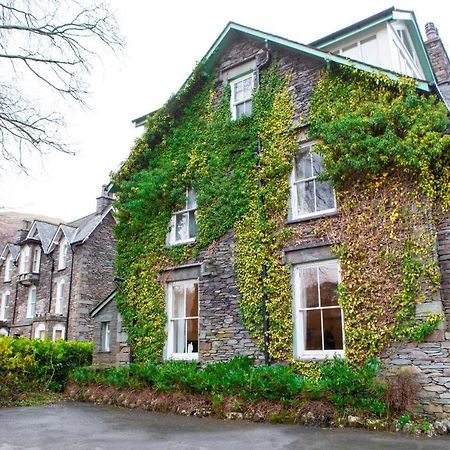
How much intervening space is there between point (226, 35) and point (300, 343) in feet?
32.0

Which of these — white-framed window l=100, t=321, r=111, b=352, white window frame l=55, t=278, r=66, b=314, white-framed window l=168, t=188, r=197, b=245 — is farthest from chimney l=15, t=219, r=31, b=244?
white-framed window l=168, t=188, r=197, b=245

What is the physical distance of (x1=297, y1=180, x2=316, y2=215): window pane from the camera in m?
11.3

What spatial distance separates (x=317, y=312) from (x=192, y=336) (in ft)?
12.8

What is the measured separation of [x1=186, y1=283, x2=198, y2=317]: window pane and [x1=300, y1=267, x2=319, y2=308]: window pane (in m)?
3.34

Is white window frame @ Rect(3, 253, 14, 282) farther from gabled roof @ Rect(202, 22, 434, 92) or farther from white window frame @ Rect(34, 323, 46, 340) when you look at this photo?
gabled roof @ Rect(202, 22, 434, 92)

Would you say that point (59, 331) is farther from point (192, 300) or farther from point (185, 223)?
point (192, 300)

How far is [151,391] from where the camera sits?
11469 millimetres

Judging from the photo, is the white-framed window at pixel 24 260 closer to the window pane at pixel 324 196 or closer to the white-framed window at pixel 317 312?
the white-framed window at pixel 317 312

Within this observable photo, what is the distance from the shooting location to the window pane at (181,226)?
13672 millimetres

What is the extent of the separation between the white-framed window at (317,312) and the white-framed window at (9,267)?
27927mm

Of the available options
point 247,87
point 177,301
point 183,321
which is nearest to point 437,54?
point 247,87

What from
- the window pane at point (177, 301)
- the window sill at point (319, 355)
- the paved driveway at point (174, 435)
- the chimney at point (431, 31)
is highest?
the chimney at point (431, 31)

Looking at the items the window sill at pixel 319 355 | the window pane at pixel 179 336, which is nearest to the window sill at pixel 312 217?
the window sill at pixel 319 355

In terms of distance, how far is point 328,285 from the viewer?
1037cm
